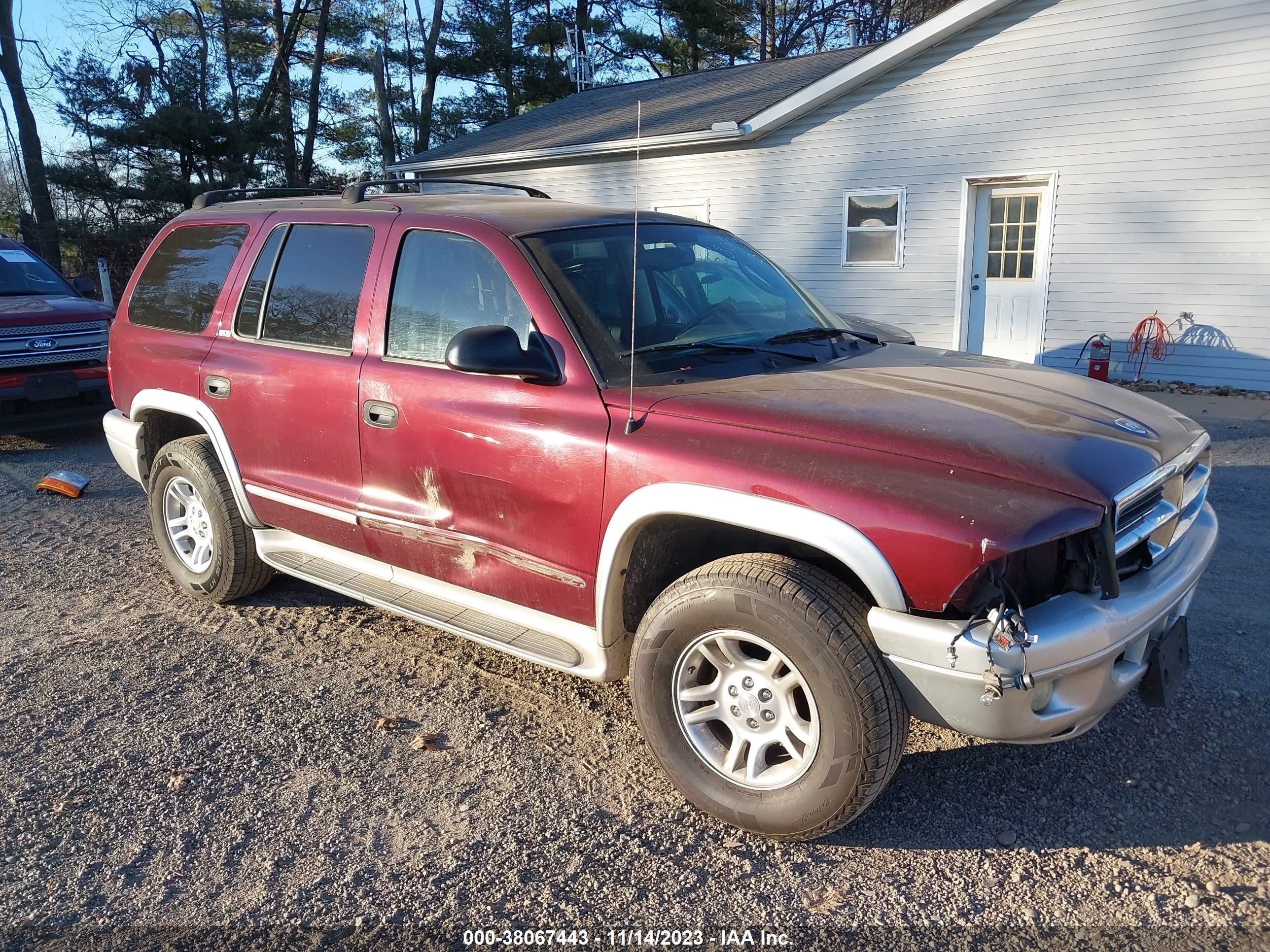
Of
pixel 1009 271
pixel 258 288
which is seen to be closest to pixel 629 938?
pixel 258 288

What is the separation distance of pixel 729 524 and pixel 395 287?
70.0 inches

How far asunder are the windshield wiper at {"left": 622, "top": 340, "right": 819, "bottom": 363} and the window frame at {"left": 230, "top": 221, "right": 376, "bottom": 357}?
1290 millimetres

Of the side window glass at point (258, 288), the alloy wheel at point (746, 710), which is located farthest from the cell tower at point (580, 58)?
the alloy wheel at point (746, 710)

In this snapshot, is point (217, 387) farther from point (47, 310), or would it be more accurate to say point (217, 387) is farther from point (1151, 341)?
point (1151, 341)

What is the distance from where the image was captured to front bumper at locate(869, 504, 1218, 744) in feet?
8.07

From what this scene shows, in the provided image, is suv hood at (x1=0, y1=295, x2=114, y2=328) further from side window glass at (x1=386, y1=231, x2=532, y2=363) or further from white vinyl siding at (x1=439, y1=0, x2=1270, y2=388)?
white vinyl siding at (x1=439, y1=0, x2=1270, y2=388)

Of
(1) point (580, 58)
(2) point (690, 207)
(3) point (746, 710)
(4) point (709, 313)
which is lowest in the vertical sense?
(3) point (746, 710)

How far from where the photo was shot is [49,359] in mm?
8516

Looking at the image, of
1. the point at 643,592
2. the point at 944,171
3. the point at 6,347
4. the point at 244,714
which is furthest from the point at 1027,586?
the point at 944,171

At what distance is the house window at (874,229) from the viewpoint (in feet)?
43.1

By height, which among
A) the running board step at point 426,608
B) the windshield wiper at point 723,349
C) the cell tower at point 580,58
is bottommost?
the running board step at point 426,608

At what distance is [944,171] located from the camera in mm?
12594

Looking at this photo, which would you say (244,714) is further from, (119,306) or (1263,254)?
(1263,254)

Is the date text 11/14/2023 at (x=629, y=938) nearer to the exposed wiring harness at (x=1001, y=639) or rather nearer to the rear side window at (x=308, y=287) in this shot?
the exposed wiring harness at (x=1001, y=639)
